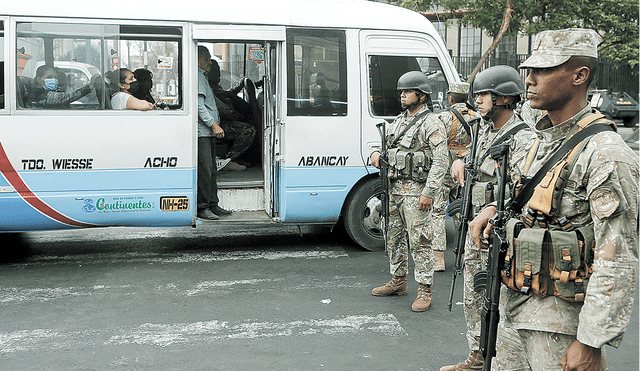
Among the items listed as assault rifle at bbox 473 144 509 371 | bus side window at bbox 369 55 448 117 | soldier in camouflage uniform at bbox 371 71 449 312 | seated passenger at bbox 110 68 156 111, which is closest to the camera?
assault rifle at bbox 473 144 509 371

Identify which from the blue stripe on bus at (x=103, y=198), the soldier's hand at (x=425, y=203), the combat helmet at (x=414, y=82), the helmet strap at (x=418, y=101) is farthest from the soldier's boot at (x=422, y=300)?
the blue stripe on bus at (x=103, y=198)

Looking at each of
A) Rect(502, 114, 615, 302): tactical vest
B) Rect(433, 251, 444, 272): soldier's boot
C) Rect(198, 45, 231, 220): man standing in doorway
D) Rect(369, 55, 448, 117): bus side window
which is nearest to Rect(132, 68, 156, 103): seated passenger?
Rect(198, 45, 231, 220): man standing in doorway

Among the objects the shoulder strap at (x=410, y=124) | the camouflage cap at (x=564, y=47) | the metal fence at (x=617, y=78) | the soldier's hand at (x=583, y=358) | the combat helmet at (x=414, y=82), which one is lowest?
the soldier's hand at (x=583, y=358)

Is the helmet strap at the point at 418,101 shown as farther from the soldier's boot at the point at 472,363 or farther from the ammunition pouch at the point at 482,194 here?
the soldier's boot at the point at 472,363

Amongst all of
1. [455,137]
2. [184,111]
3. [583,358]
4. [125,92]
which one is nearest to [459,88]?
[455,137]

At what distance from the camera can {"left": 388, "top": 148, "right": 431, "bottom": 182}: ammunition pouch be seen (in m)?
5.02

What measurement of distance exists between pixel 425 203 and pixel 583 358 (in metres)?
2.81

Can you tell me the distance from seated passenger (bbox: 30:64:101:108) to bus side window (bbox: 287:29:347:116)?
2151 mm

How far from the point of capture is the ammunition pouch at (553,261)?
2.16m

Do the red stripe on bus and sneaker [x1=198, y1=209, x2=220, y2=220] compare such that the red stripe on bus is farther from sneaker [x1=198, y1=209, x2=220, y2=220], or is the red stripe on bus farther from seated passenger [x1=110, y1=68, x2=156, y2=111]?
sneaker [x1=198, y1=209, x2=220, y2=220]

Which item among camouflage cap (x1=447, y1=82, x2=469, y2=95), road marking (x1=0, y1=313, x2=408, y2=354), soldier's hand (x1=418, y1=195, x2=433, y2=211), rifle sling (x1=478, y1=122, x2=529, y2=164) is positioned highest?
camouflage cap (x1=447, y1=82, x2=469, y2=95)

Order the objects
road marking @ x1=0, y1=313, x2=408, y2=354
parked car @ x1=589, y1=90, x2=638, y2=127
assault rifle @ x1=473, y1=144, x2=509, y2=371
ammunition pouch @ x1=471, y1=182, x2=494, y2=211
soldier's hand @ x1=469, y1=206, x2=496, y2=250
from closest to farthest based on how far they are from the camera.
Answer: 1. assault rifle @ x1=473, y1=144, x2=509, y2=371
2. soldier's hand @ x1=469, y1=206, x2=496, y2=250
3. ammunition pouch @ x1=471, y1=182, x2=494, y2=211
4. road marking @ x1=0, y1=313, x2=408, y2=354
5. parked car @ x1=589, y1=90, x2=638, y2=127

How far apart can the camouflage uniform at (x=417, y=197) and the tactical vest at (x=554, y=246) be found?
8.37 ft

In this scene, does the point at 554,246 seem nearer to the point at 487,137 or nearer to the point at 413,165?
the point at 487,137
